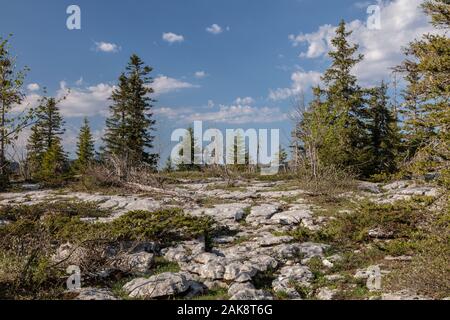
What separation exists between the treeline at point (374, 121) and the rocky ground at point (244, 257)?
5.94 ft

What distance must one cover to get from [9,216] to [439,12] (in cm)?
1806

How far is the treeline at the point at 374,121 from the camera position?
31.1 feet

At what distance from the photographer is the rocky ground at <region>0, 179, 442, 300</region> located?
24.8ft

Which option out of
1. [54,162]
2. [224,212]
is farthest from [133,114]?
[224,212]

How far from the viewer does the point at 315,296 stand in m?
7.70

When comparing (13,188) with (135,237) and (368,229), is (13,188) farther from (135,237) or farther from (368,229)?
(368,229)

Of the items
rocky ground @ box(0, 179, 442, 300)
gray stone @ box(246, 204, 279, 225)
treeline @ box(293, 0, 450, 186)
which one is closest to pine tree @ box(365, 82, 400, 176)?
treeline @ box(293, 0, 450, 186)

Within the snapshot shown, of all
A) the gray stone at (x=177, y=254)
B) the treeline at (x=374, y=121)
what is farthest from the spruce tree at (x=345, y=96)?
the gray stone at (x=177, y=254)

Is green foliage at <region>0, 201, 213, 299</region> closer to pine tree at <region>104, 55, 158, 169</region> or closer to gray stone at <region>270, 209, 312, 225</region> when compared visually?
gray stone at <region>270, 209, 312, 225</region>

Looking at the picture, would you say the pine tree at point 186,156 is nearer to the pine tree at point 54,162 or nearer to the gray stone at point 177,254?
the pine tree at point 54,162

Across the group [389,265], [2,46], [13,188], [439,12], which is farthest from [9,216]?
[439,12]

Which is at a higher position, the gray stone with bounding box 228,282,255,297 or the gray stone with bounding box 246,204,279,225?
the gray stone with bounding box 246,204,279,225

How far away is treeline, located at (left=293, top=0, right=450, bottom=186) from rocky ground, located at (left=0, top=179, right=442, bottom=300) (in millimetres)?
1812
